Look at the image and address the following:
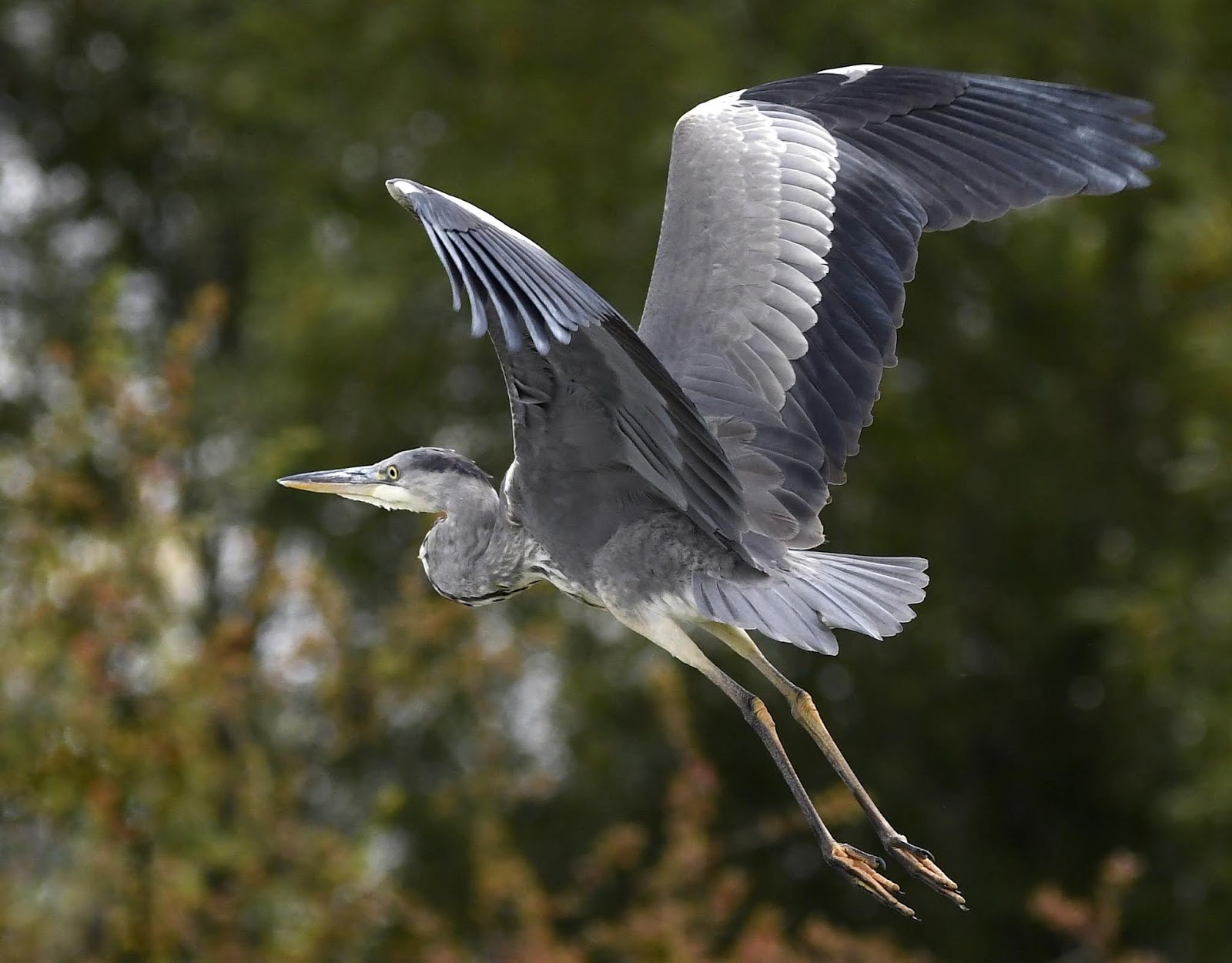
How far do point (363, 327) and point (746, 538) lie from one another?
702 centimetres

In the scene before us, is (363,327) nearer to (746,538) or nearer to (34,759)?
(34,759)

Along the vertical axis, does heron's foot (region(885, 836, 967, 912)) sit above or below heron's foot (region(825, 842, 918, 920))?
above

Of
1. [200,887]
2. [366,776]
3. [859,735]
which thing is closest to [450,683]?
[200,887]

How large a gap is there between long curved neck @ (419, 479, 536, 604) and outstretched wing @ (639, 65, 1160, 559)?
0.48 metres

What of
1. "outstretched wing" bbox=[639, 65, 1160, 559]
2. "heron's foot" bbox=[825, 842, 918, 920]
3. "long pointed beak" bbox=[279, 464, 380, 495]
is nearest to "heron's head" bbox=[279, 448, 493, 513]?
"long pointed beak" bbox=[279, 464, 380, 495]

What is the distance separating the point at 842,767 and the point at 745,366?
0.88 m

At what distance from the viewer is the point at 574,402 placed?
4.14m

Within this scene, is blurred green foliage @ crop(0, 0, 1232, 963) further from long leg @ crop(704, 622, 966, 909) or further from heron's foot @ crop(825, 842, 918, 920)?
heron's foot @ crop(825, 842, 918, 920)

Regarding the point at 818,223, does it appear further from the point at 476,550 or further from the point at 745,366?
the point at 476,550

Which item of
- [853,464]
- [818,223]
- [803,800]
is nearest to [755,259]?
[818,223]

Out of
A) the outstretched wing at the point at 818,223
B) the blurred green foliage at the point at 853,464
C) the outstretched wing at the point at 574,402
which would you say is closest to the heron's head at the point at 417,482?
the outstretched wing at the point at 574,402

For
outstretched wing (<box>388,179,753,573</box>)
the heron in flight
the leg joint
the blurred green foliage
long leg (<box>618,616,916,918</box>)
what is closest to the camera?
outstretched wing (<box>388,179,753,573</box>)

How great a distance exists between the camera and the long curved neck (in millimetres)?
4566

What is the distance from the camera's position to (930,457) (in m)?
11.5
